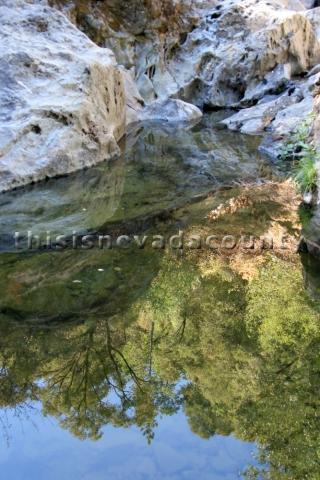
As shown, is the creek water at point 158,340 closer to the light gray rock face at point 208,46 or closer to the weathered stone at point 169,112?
the weathered stone at point 169,112

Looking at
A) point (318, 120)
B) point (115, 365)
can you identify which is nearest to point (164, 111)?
point (318, 120)

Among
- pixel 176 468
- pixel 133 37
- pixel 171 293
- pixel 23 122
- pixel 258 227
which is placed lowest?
pixel 176 468

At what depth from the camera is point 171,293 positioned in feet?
18.7

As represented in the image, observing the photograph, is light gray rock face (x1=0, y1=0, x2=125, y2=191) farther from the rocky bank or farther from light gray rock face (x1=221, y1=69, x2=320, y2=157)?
light gray rock face (x1=221, y1=69, x2=320, y2=157)

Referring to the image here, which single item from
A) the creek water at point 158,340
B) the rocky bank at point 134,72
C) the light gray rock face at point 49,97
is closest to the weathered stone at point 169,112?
the rocky bank at point 134,72

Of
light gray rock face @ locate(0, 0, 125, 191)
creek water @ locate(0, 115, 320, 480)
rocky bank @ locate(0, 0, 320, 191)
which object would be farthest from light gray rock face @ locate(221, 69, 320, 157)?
creek water @ locate(0, 115, 320, 480)

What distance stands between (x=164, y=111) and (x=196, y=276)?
12.8 metres

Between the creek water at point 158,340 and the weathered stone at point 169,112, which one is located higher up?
the weathered stone at point 169,112

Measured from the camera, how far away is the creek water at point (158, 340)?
11.3 ft

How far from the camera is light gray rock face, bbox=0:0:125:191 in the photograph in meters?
9.66

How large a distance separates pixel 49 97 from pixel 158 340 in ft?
24.1

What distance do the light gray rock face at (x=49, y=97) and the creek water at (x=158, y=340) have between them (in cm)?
124

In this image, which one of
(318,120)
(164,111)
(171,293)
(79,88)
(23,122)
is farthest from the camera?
(164,111)

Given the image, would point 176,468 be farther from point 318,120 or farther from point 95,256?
point 318,120
